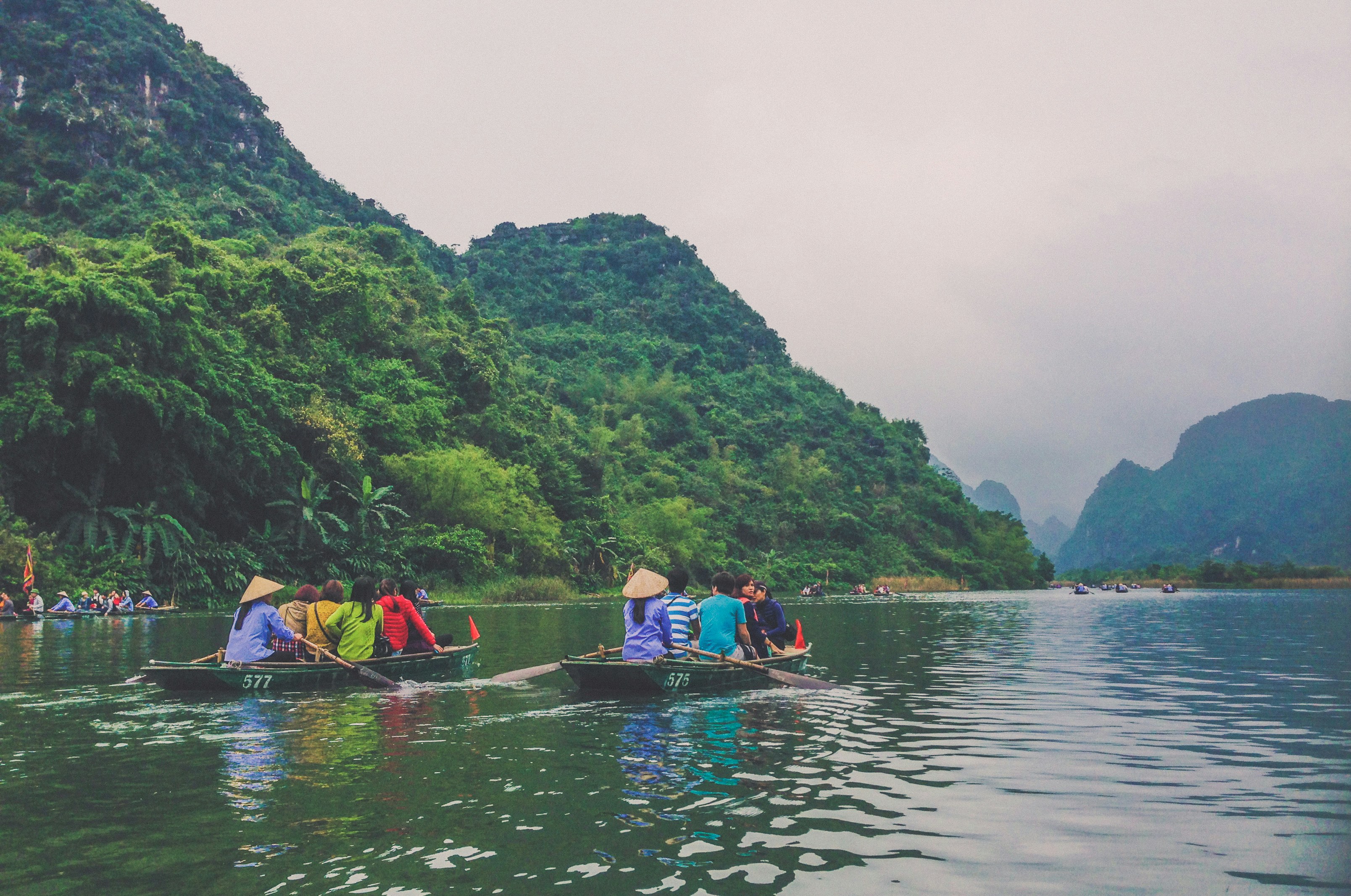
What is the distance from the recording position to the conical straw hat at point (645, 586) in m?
13.0

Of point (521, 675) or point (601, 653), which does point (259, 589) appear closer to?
point (521, 675)

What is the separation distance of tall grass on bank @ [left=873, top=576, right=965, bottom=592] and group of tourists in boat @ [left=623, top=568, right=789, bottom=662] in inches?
2459

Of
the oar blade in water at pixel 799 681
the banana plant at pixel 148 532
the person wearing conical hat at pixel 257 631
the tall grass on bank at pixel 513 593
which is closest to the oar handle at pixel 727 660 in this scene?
the oar blade in water at pixel 799 681

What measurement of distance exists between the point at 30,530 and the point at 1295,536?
531 ft

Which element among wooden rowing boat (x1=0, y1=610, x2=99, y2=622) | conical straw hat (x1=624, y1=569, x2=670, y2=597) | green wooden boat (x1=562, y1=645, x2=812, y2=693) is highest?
conical straw hat (x1=624, y1=569, x2=670, y2=597)

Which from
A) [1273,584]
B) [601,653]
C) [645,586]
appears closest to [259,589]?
[601,653]

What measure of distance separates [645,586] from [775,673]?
2187 millimetres

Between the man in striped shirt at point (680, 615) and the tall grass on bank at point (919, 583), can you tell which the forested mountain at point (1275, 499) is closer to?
the tall grass on bank at point (919, 583)

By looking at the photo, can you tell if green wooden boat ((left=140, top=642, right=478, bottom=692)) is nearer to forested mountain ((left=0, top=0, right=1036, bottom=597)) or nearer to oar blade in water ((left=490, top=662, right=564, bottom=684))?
oar blade in water ((left=490, top=662, right=564, bottom=684))

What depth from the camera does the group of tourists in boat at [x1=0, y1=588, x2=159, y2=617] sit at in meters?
29.1

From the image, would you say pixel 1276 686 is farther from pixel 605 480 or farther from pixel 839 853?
pixel 605 480

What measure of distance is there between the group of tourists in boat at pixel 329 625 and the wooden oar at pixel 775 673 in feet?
14.5

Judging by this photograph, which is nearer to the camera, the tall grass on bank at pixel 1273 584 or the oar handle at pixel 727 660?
the oar handle at pixel 727 660

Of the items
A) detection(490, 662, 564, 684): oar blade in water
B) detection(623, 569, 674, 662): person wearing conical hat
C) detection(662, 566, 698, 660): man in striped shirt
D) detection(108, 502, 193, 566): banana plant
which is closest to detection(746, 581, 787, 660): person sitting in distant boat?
detection(662, 566, 698, 660): man in striped shirt
